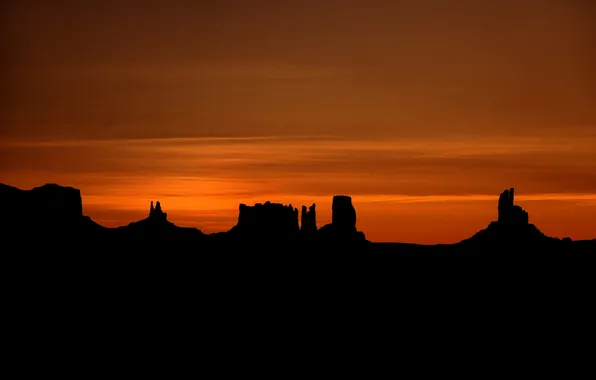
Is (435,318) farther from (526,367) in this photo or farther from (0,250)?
(0,250)

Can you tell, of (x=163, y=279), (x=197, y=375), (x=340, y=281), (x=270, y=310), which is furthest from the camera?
(x=340, y=281)

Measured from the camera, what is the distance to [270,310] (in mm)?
172750

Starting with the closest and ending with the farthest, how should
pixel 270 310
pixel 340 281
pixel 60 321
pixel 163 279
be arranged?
pixel 60 321 < pixel 270 310 < pixel 163 279 < pixel 340 281

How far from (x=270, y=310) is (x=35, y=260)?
1584 inches

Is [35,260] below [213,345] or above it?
above

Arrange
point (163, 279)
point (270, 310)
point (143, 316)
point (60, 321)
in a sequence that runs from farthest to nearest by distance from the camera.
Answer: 1. point (163, 279)
2. point (270, 310)
3. point (143, 316)
4. point (60, 321)

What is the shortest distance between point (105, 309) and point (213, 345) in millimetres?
19829

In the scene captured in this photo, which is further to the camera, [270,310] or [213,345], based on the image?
[270,310]

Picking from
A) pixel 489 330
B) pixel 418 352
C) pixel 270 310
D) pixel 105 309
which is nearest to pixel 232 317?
pixel 270 310

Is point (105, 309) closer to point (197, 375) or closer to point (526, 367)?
point (197, 375)

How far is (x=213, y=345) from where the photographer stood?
152 m

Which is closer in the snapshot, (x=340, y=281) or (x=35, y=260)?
(x=35, y=260)

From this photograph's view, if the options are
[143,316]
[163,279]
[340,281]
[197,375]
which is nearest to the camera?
[197,375]

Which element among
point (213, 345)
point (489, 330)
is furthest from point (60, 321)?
point (489, 330)
